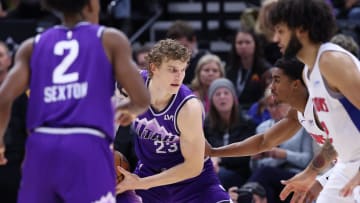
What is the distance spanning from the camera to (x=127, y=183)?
5.04 metres

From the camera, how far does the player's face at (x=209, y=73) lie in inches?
344

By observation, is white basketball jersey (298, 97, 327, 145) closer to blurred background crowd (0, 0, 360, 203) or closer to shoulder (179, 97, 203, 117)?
shoulder (179, 97, 203, 117)

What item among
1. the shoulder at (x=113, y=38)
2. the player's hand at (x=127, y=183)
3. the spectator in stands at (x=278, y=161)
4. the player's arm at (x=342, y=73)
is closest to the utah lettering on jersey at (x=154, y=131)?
the player's hand at (x=127, y=183)

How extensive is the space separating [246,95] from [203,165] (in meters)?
3.68

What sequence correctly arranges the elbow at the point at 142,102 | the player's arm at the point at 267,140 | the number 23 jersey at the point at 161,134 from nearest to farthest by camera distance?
the elbow at the point at 142,102
the number 23 jersey at the point at 161,134
the player's arm at the point at 267,140

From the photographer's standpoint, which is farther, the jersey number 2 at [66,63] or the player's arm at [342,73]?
the player's arm at [342,73]

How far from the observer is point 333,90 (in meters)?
4.42

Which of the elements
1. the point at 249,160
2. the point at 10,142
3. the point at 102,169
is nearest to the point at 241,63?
the point at 249,160

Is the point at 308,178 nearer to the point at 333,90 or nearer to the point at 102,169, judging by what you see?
the point at 333,90

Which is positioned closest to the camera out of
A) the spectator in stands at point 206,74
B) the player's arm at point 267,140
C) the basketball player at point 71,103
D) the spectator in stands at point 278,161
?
the basketball player at point 71,103

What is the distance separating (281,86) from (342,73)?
3.20 ft

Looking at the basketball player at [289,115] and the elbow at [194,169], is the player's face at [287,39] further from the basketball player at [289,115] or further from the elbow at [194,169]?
the elbow at [194,169]

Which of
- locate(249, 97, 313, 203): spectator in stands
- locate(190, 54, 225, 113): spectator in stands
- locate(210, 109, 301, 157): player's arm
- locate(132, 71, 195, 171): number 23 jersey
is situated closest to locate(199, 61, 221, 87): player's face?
locate(190, 54, 225, 113): spectator in stands

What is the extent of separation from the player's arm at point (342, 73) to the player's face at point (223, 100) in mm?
3604
